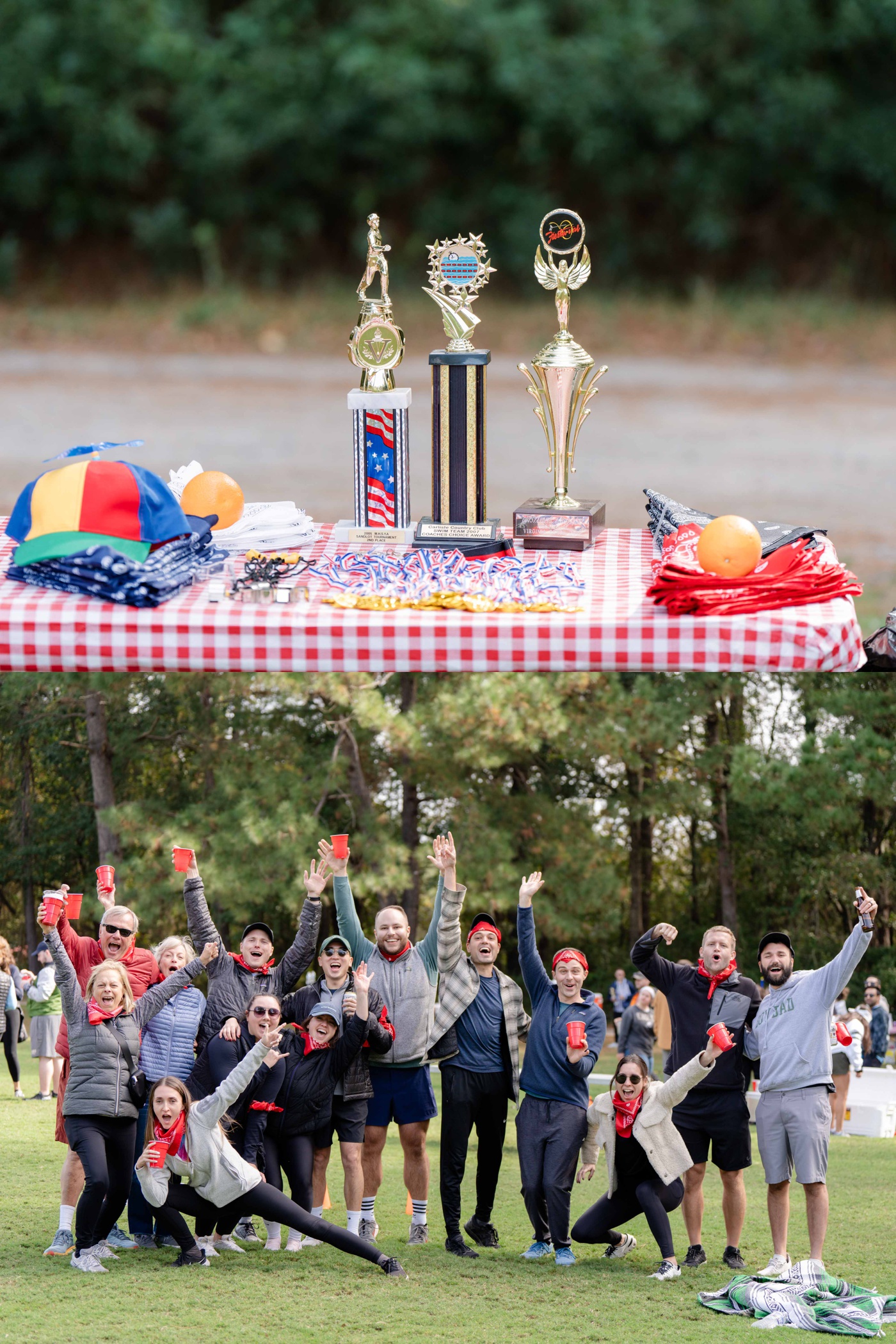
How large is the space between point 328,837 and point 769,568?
93.3 inches

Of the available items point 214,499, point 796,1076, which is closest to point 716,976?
point 796,1076

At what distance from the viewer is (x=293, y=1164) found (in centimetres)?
519

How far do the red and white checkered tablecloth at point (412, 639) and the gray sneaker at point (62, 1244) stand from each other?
1776mm

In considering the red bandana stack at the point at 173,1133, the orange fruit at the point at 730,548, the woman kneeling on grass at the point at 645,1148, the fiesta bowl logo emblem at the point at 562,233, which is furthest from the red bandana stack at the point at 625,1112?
the fiesta bowl logo emblem at the point at 562,233

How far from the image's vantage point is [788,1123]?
4.98 meters

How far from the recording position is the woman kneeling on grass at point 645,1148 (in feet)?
16.4

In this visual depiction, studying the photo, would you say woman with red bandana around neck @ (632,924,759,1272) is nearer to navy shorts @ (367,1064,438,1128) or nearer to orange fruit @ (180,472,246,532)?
navy shorts @ (367,1064,438,1128)

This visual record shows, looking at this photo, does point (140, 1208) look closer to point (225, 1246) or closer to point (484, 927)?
point (225, 1246)

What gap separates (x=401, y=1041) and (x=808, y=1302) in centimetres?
147

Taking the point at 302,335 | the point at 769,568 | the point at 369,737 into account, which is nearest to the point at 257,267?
the point at 302,335

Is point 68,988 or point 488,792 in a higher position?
point 488,792

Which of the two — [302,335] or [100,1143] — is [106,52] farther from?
[100,1143]

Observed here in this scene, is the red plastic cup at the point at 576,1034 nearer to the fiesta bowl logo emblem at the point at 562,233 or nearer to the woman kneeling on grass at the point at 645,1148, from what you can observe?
the woman kneeling on grass at the point at 645,1148

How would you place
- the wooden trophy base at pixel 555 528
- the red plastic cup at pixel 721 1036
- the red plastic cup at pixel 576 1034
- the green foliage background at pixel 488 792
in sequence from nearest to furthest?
the red plastic cup at pixel 721 1036 → the red plastic cup at pixel 576 1034 → the wooden trophy base at pixel 555 528 → the green foliage background at pixel 488 792
